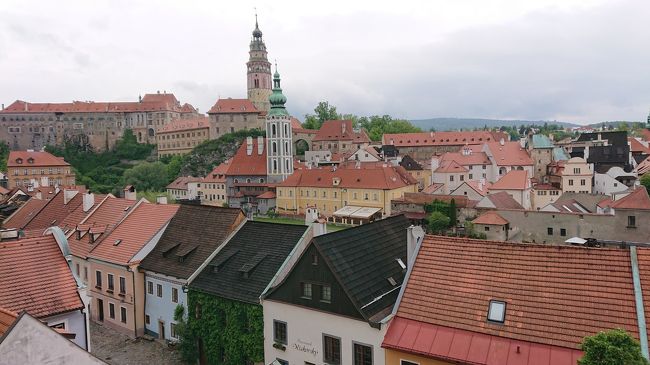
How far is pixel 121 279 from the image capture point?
25.4 meters

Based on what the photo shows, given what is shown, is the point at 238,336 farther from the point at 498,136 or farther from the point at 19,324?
the point at 498,136

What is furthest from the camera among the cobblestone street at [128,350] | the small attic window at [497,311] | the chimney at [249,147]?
the chimney at [249,147]

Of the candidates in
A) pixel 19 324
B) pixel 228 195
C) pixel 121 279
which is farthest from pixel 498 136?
pixel 19 324

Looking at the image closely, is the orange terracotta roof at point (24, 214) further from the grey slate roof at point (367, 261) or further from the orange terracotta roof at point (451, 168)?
the orange terracotta roof at point (451, 168)

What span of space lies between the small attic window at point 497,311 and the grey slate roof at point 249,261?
8888 mm

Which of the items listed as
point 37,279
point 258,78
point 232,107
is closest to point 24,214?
point 37,279

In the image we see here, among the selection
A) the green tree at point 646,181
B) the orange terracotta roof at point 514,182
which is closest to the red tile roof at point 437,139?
the orange terracotta roof at point 514,182

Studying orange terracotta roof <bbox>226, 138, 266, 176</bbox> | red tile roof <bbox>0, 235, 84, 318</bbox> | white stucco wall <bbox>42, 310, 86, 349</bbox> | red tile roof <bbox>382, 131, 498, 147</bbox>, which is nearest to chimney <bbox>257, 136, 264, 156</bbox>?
orange terracotta roof <bbox>226, 138, 266, 176</bbox>

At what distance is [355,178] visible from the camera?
67.9m

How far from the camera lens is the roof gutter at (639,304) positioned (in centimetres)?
1183

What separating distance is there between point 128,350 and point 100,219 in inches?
382

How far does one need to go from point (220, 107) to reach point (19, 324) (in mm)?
124370

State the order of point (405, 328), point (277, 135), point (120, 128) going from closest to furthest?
point (405, 328) < point (277, 135) < point (120, 128)

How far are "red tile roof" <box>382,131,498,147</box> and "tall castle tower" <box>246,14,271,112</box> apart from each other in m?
53.3
